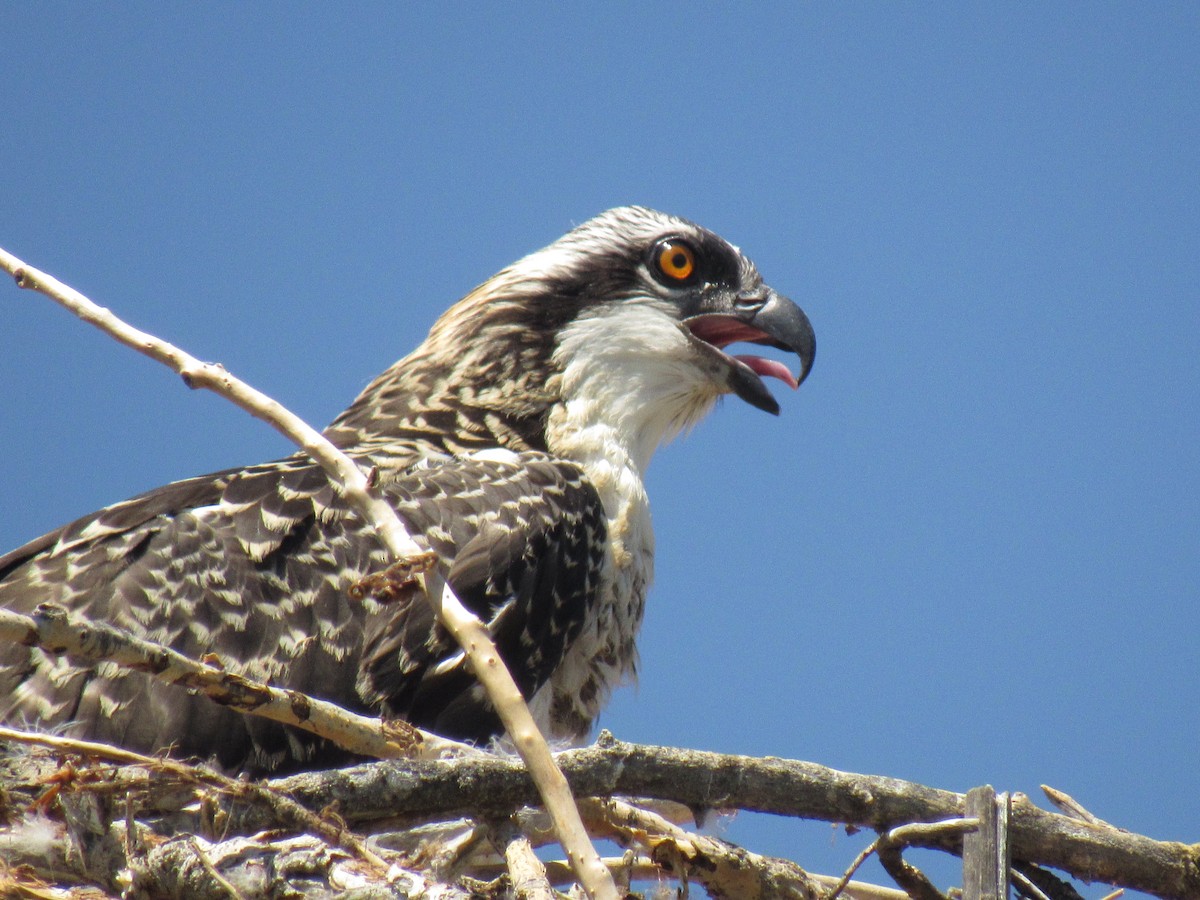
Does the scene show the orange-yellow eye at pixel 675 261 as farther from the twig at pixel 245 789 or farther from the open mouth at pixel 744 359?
the twig at pixel 245 789

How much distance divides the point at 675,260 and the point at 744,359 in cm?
51

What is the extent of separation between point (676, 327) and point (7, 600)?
2.84 meters

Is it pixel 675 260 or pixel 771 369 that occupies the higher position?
pixel 675 260

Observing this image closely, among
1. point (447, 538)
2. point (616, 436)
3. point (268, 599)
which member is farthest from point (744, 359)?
point (268, 599)

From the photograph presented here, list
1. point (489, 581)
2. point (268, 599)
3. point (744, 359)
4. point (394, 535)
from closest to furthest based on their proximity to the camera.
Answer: point (394, 535) → point (268, 599) → point (489, 581) → point (744, 359)

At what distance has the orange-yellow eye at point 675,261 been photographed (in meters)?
6.21

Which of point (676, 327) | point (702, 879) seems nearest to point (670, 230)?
point (676, 327)

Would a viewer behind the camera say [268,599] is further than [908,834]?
Yes

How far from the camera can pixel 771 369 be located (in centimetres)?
614

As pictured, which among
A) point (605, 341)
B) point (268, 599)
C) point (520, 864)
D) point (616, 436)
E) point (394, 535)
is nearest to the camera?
point (394, 535)

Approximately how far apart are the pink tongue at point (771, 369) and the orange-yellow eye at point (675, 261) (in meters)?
0.43

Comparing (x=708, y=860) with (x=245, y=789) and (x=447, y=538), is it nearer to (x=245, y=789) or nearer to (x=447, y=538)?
(x=245, y=789)

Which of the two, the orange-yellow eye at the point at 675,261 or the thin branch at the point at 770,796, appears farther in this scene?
the orange-yellow eye at the point at 675,261

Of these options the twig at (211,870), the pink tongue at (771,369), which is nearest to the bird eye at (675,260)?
the pink tongue at (771,369)
